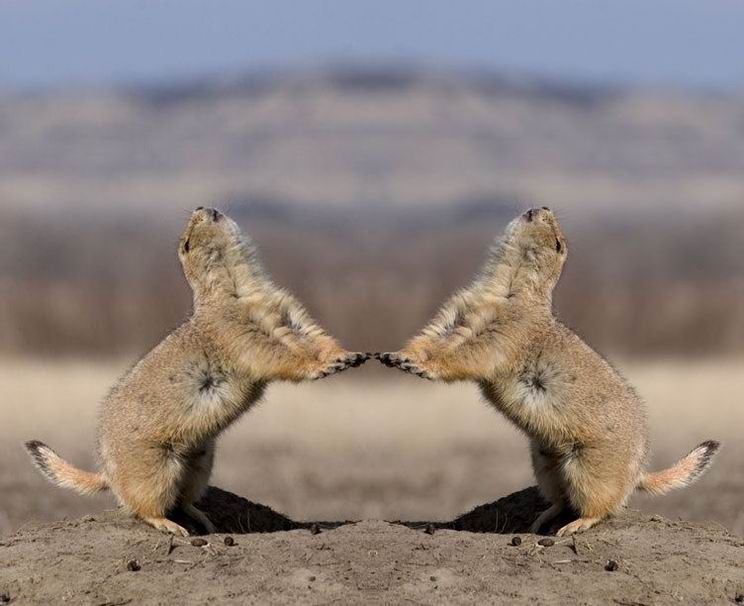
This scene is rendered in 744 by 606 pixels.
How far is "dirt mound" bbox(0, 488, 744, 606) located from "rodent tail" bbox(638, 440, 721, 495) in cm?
68

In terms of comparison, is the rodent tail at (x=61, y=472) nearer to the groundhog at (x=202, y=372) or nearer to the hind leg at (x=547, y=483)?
the groundhog at (x=202, y=372)

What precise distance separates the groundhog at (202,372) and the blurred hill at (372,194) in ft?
3.13

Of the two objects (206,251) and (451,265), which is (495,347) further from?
(451,265)

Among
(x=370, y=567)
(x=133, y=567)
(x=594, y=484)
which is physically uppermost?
(x=594, y=484)

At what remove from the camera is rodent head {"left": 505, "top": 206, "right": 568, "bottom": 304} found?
37.8 feet

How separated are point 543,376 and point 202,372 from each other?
8.38ft

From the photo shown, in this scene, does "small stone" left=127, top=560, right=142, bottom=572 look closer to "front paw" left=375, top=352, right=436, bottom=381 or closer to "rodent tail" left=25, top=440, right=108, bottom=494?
"rodent tail" left=25, top=440, right=108, bottom=494

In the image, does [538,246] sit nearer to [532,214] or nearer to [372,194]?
[532,214]

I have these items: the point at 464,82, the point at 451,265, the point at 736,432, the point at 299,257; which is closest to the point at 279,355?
the point at 736,432

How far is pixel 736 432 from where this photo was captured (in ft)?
72.9

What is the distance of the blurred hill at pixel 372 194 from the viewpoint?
29953 mm

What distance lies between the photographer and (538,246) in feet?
38.1

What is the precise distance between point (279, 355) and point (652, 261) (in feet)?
254

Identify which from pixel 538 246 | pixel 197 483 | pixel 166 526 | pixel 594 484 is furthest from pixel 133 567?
pixel 538 246
